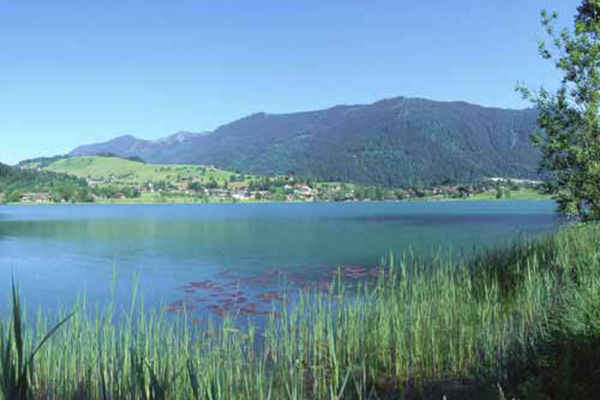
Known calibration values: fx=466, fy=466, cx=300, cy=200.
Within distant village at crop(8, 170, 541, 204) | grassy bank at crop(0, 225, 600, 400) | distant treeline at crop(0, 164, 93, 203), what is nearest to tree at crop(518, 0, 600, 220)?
grassy bank at crop(0, 225, 600, 400)

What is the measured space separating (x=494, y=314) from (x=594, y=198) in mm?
3533

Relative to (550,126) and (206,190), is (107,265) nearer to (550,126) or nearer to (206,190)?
(550,126)

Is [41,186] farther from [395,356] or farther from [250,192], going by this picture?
[395,356]

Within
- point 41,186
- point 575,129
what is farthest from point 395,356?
point 41,186

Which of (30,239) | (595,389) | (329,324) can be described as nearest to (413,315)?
(329,324)

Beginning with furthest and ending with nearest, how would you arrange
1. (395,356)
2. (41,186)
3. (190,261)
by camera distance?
(41,186)
(190,261)
(395,356)

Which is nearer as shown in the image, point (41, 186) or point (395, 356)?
point (395, 356)

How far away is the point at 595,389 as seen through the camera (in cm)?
473

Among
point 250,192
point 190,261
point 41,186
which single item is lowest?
point 190,261

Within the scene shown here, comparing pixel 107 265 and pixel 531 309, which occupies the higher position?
pixel 531 309

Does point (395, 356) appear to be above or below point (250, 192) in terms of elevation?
below

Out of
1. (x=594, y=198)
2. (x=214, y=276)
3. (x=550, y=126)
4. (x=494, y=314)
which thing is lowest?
(x=214, y=276)

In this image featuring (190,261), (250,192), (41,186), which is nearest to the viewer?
(190,261)

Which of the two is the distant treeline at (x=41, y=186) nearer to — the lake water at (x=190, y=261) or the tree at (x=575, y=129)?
the lake water at (x=190, y=261)
